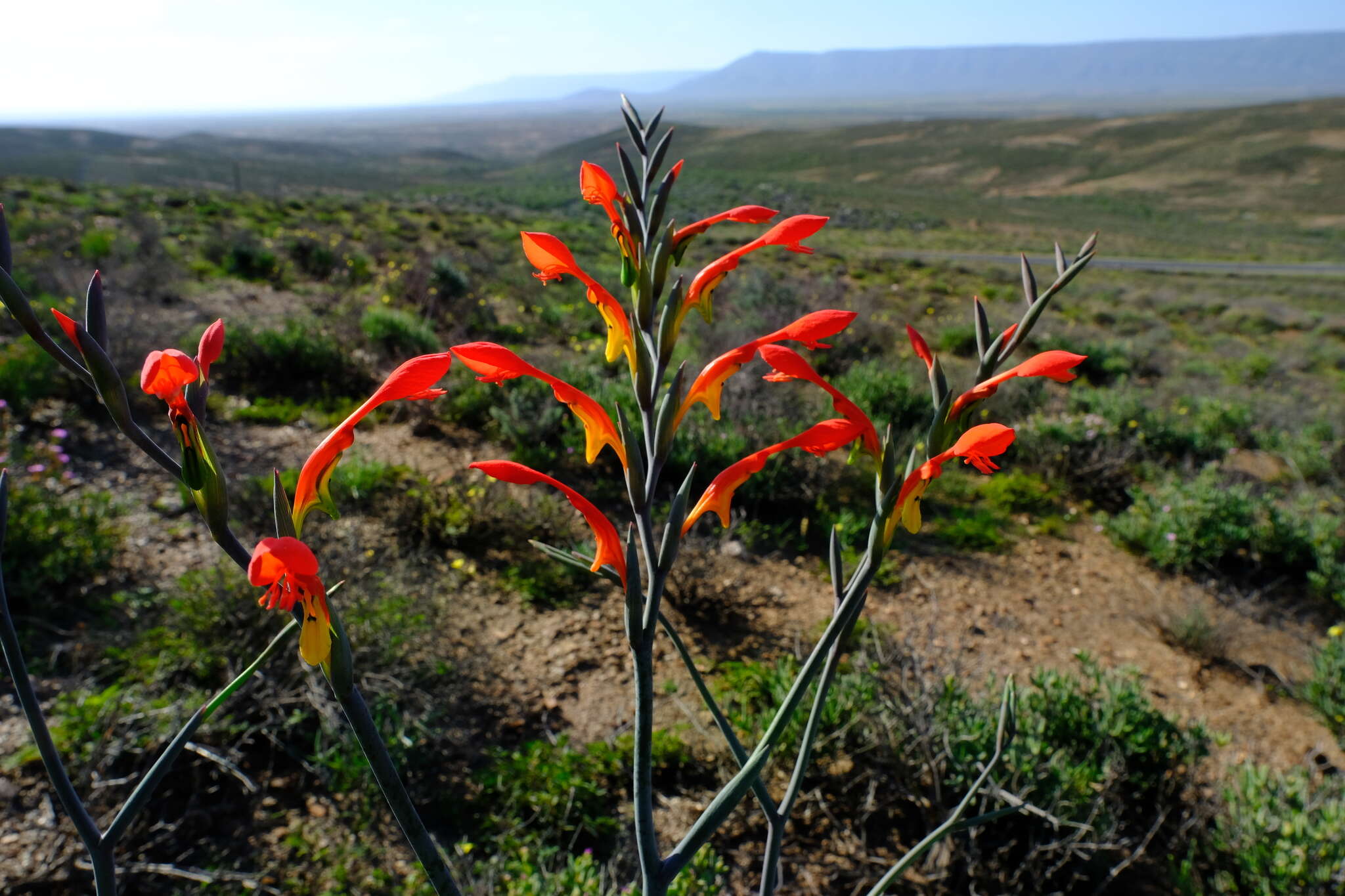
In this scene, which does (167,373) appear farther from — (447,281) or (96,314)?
(447,281)

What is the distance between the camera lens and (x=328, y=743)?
261 centimetres

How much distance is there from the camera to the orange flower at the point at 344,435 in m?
0.82

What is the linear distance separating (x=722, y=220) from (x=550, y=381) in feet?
1.29

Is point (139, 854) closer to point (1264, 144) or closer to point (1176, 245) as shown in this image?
point (1176, 245)

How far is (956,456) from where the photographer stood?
1012mm

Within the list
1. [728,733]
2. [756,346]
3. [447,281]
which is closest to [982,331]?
[756,346]

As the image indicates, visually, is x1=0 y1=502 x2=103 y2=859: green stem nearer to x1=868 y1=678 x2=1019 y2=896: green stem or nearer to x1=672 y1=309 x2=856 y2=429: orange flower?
x1=672 y1=309 x2=856 y2=429: orange flower

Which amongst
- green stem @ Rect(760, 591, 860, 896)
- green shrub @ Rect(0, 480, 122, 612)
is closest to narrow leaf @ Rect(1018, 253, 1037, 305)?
green stem @ Rect(760, 591, 860, 896)

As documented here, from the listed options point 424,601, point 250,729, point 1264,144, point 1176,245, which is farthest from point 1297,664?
point 1264,144

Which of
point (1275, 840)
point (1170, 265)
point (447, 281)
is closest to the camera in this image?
point (1275, 840)

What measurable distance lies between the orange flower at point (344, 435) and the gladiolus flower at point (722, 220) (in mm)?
391

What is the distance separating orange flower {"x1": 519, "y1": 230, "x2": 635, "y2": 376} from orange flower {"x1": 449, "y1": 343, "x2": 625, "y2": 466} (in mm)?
87

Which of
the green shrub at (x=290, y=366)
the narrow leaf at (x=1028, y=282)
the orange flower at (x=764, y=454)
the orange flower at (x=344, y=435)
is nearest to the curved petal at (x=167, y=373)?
the orange flower at (x=344, y=435)

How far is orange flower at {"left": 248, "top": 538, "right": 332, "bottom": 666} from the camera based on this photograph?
67 cm
